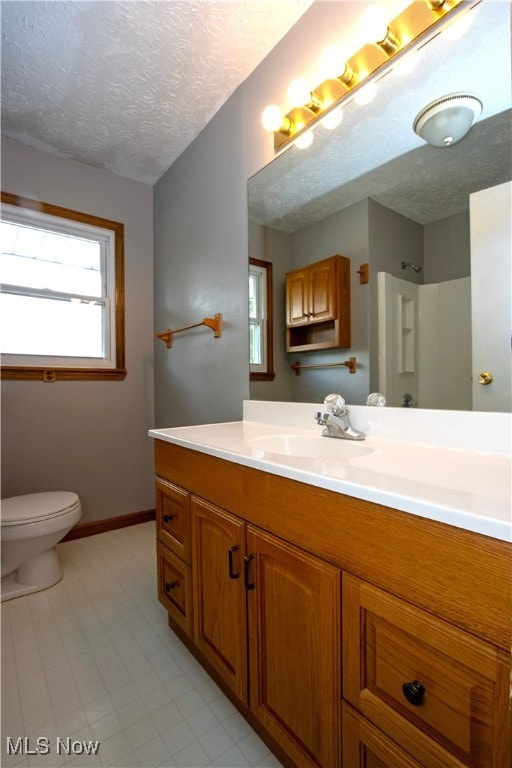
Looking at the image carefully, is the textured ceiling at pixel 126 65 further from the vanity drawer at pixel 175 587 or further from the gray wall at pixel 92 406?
the vanity drawer at pixel 175 587

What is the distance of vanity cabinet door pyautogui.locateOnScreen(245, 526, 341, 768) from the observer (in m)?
0.67

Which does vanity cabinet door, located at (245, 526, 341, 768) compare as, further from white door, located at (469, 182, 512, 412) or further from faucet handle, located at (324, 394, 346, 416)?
white door, located at (469, 182, 512, 412)

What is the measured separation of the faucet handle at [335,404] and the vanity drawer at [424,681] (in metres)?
0.58

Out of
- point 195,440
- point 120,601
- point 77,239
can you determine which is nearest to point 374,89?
point 195,440

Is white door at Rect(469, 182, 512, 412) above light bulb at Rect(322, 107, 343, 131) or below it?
below

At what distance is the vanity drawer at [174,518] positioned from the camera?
3.84 ft

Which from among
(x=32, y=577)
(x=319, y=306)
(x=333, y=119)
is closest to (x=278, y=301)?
(x=319, y=306)

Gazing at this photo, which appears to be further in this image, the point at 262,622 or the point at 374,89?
the point at 374,89

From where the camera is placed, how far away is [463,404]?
3.03 feet

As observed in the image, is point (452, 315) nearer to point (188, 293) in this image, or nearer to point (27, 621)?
point (188, 293)

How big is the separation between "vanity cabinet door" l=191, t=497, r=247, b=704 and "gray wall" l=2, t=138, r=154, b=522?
1.48 meters

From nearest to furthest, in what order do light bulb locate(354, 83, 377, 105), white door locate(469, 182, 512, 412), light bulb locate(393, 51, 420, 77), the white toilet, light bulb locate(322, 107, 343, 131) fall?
1. white door locate(469, 182, 512, 412)
2. light bulb locate(393, 51, 420, 77)
3. light bulb locate(354, 83, 377, 105)
4. light bulb locate(322, 107, 343, 131)
5. the white toilet

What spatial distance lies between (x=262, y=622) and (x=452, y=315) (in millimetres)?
945

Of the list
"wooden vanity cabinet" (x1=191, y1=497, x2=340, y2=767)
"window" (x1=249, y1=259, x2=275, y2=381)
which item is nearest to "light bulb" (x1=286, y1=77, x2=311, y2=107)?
"window" (x1=249, y1=259, x2=275, y2=381)
